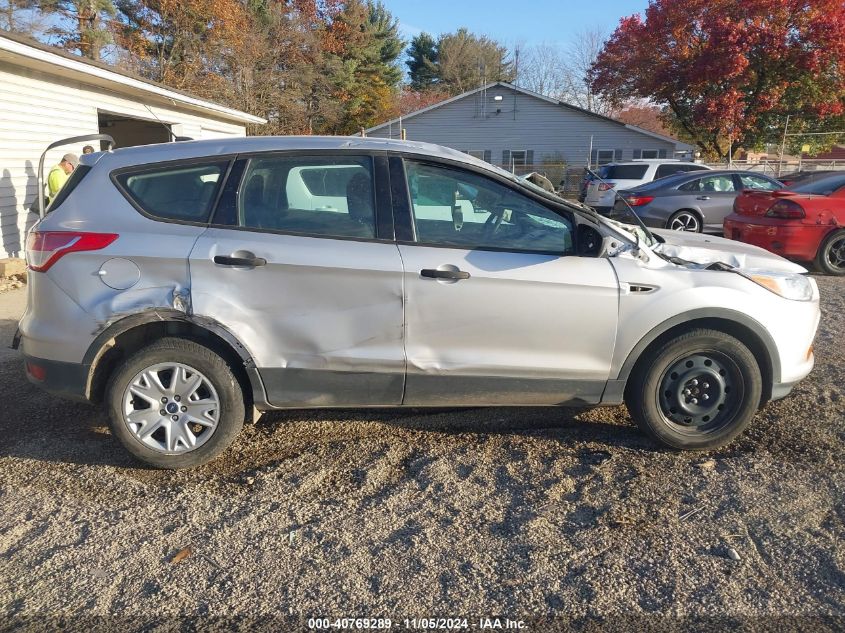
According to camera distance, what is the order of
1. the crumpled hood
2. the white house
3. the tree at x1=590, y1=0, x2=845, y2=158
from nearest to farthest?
the crumpled hood < the white house < the tree at x1=590, y1=0, x2=845, y2=158

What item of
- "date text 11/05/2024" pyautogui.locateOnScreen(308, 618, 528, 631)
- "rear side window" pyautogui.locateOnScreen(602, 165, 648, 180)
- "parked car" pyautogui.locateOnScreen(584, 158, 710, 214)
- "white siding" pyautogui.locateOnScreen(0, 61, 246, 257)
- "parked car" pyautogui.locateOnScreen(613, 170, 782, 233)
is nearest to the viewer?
"date text 11/05/2024" pyautogui.locateOnScreen(308, 618, 528, 631)

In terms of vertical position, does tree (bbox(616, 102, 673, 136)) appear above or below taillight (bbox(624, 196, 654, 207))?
above

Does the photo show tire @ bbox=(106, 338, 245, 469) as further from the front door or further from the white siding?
the white siding

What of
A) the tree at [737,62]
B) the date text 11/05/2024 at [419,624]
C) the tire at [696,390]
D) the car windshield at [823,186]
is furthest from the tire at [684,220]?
the tree at [737,62]

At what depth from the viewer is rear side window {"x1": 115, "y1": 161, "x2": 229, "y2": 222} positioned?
352cm

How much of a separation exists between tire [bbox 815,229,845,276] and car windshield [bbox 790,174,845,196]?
24.4 inches

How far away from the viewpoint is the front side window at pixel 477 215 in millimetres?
3576

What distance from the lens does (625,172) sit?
17.3 meters

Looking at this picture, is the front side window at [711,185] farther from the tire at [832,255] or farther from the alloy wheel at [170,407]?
the alloy wheel at [170,407]

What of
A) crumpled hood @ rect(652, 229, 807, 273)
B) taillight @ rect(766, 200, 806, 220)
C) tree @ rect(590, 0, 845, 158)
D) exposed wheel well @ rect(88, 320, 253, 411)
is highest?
tree @ rect(590, 0, 845, 158)

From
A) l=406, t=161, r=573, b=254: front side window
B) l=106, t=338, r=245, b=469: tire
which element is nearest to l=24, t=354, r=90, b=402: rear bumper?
l=106, t=338, r=245, b=469: tire

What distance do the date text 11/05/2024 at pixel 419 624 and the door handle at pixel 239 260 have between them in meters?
1.81

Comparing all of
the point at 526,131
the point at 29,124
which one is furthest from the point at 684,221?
the point at 526,131

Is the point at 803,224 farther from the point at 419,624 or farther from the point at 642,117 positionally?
the point at 642,117
